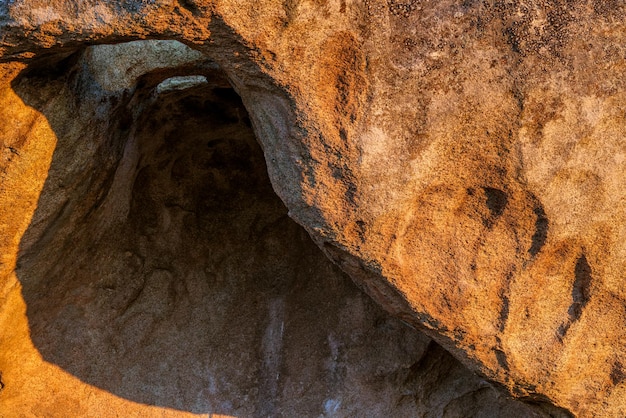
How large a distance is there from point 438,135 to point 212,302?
68 centimetres

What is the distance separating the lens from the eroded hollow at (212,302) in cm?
133

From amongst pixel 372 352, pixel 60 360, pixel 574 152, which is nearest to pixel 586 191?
pixel 574 152

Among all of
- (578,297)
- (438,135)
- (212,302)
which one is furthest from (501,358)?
(212,302)

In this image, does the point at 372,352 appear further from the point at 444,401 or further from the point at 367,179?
the point at 367,179

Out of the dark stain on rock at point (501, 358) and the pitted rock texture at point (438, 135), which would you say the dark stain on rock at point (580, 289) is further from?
the dark stain on rock at point (501, 358)

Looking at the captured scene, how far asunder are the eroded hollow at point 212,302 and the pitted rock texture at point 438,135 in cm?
25

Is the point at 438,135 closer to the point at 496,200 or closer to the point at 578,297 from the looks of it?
the point at 496,200

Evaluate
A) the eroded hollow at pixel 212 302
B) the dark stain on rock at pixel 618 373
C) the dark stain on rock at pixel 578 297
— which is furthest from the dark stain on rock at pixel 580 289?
the eroded hollow at pixel 212 302

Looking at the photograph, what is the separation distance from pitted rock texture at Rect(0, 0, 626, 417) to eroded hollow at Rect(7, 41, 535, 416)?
0.82 ft

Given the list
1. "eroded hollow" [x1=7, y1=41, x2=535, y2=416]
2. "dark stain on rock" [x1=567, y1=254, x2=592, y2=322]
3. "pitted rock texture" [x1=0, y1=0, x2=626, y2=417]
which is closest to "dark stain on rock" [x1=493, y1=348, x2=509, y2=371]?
"pitted rock texture" [x1=0, y1=0, x2=626, y2=417]

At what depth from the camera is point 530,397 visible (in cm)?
116

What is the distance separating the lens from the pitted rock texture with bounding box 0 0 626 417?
91 cm

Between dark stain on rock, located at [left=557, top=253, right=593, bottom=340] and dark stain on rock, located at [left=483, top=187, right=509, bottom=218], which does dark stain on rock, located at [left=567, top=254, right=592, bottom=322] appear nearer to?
dark stain on rock, located at [left=557, top=253, right=593, bottom=340]

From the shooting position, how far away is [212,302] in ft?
4.77
